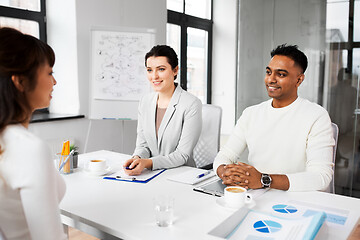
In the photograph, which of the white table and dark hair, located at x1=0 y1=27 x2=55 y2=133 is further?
the white table

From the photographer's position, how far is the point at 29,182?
84cm

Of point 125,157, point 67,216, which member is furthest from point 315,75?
point 67,216

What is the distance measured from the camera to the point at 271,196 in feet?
4.57

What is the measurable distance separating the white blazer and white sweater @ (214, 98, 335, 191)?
0.31 metres

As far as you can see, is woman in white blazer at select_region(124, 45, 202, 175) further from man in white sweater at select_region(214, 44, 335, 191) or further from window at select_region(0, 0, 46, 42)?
window at select_region(0, 0, 46, 42)

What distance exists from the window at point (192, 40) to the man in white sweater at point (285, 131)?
3295mm

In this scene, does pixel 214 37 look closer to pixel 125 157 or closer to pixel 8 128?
pixel 125 157

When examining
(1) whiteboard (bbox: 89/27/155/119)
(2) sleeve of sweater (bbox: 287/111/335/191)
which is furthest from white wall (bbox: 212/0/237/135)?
(2) sleeve of sweater (bbox: 287/111/335/191)

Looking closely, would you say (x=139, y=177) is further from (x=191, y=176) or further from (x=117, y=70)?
(x=117, y=70)

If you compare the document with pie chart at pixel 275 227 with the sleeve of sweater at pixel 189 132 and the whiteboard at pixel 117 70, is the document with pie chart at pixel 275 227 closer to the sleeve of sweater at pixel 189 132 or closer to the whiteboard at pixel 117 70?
the sleeve of sweater at pixel 189 132

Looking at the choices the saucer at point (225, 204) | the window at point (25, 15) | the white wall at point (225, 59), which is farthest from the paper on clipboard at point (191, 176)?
the white wall at point (225, 59)

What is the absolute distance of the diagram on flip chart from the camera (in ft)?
11.0

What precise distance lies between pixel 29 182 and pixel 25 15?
2.95 metres

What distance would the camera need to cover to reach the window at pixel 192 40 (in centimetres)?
503
